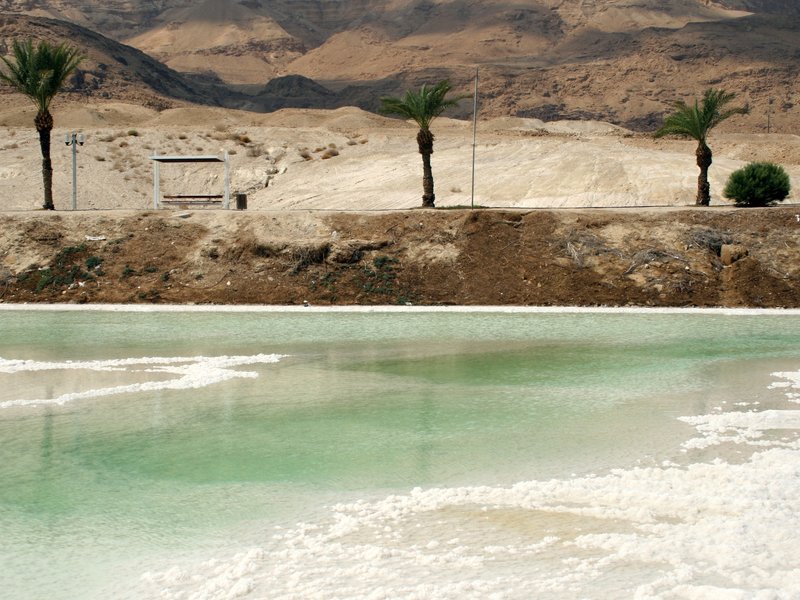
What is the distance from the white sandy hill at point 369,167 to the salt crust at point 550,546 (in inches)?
1458

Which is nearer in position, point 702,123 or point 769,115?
point 702,123

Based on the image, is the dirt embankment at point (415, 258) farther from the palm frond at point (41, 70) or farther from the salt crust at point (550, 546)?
the salt crust at point (550, 546)

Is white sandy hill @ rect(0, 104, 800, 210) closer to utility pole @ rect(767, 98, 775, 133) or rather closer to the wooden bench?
the wooden bench

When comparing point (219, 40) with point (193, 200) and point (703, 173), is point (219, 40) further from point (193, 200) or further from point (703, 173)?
point (703, 173)

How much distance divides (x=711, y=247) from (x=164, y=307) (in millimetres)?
18584

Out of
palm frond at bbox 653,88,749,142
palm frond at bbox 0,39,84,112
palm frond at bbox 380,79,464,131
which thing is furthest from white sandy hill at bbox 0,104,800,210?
palm frond at bbox 0,39,84,112

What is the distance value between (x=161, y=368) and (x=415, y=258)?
1586cm

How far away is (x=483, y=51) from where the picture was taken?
153500mm

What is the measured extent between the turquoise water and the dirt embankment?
6.60m

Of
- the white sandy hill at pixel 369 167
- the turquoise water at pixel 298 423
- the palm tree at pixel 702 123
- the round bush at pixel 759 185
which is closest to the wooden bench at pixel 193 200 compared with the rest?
the white sandy hill at pixel 369 167

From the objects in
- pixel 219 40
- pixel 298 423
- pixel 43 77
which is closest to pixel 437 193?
pixel 43 77

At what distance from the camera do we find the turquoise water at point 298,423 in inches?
368

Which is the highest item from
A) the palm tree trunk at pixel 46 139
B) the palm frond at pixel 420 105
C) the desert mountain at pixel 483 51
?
the desert mountain at pixel 483 51

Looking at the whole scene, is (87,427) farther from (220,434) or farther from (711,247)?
(711,247)
